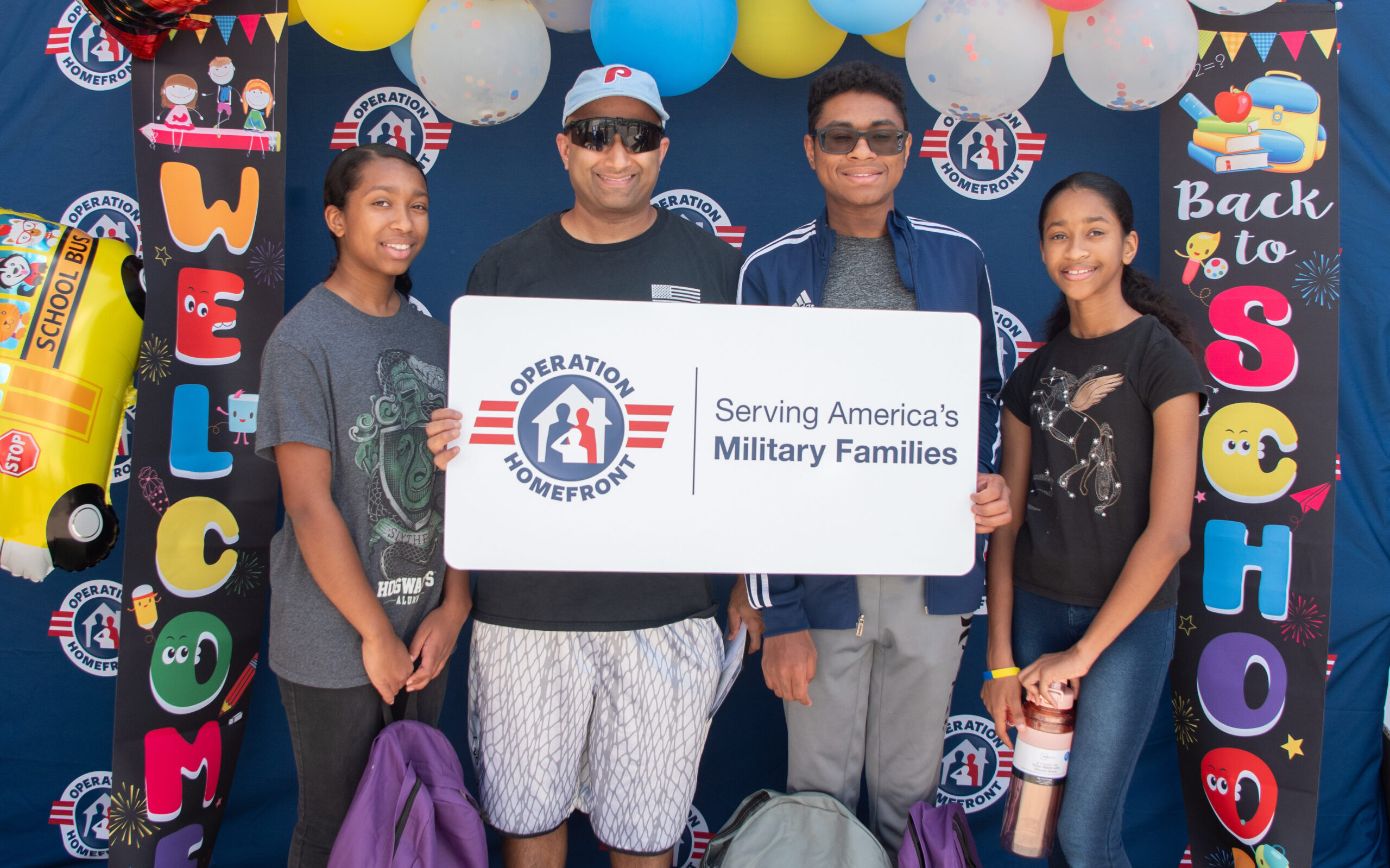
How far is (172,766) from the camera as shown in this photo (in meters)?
1.92

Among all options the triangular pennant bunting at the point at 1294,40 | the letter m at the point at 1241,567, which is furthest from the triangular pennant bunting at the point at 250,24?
the letter m at the point at 1241,567

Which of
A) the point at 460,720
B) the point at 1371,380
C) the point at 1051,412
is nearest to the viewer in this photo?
the point at 1051,412

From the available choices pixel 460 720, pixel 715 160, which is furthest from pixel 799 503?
pixel 460 720

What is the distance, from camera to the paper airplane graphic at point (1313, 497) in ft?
6.44

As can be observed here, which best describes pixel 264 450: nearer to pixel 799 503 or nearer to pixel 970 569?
pixel 799 503

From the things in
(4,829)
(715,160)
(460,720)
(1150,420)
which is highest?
(715,160)

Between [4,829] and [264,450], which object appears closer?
[264,450]

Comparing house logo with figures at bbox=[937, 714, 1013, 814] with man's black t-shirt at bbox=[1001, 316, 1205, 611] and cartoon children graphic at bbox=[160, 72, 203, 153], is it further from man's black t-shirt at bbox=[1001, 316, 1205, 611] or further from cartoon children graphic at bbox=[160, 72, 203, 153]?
cartoon children graphic at bbox=[160, 72, 203, 153]

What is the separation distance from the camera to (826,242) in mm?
1733

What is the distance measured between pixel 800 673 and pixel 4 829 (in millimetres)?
2611

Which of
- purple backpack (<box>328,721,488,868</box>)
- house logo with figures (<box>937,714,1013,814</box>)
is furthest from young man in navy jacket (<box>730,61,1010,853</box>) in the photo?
house logo with figures (<box>937,714,1013,814</box>)

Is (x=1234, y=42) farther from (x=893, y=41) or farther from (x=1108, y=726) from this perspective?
(x=1108, y=726)

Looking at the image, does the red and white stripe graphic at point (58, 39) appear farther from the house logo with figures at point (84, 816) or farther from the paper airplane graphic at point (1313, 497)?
the paper airplane graphic at point (1313, 497)

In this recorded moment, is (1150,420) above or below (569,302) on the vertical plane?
below
